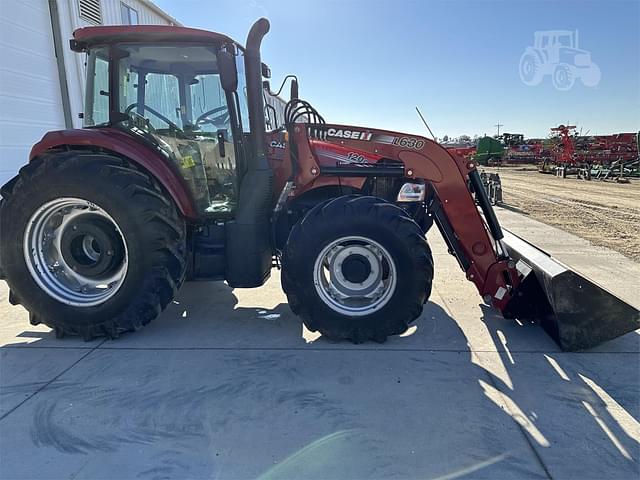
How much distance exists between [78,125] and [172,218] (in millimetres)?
7038

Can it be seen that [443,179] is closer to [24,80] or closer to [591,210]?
[24,80]

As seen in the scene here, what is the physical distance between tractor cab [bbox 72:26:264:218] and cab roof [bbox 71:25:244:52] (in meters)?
0.06

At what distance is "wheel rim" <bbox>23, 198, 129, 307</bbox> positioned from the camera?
334cm

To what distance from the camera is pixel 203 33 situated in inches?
130

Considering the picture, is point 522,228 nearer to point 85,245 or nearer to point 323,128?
point 323,128

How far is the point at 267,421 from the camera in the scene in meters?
2.35

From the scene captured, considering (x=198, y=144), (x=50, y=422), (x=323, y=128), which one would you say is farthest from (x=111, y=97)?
(x=50, y=422)

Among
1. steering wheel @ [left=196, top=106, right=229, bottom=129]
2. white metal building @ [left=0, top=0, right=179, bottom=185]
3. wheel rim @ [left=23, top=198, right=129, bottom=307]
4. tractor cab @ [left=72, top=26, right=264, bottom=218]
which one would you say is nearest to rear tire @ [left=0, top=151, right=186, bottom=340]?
wheel rim @ [left=23, top=198, right=129, bottom=307]

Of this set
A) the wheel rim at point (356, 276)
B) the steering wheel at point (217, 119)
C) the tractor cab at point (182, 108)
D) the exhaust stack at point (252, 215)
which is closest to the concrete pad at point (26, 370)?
the exhaust stack at point (252, 215)

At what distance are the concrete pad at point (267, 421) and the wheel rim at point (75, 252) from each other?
2.29ft

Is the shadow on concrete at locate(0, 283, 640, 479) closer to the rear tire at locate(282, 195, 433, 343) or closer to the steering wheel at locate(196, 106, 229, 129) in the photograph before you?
the rear tire at locate(282, 195, 433, 343)

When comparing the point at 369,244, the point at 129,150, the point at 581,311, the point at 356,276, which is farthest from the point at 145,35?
the point at 581,311

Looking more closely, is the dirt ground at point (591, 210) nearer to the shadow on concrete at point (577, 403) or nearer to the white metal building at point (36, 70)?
the shadow on concrete at point (577, 403)

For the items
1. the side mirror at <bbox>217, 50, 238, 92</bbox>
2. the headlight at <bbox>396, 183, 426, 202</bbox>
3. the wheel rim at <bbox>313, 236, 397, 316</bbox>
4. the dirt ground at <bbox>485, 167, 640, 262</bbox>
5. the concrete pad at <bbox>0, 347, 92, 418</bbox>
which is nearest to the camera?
the concrete pad at <bbox>0, 347, 92, 418</bbox>
